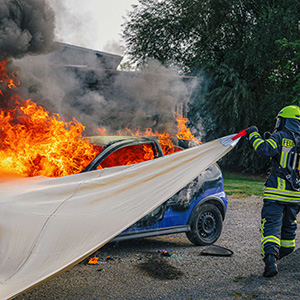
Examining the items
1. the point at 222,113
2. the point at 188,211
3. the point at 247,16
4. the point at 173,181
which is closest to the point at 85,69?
the point at 188,211

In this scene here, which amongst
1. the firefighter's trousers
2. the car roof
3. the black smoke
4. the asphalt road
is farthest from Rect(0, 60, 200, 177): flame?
the firefighter's trousers

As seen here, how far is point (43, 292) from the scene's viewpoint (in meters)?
4.37

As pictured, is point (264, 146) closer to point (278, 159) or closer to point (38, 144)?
point (278, 159)

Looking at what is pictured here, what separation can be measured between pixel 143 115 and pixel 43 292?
14.0 feet

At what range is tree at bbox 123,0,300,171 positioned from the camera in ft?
65.2

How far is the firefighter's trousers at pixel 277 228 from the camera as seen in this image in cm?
481

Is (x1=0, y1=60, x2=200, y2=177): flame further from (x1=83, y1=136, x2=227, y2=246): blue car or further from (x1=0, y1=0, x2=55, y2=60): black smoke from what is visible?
(x1=0, y1=0, x2=55, y2=60): black smoke

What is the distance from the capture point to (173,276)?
4.95 meters

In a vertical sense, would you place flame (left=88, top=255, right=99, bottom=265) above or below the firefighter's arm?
below

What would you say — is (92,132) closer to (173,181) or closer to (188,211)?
(188,211)

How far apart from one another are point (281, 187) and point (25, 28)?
4.34 meters

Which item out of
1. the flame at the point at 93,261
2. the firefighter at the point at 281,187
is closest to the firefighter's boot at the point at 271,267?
the firefighter at the point at 281,187

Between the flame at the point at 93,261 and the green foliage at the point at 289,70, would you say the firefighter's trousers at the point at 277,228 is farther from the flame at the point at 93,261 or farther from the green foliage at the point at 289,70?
the green foliage at the point at 289,70

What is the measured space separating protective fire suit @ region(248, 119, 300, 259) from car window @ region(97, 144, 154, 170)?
168 centimetres
